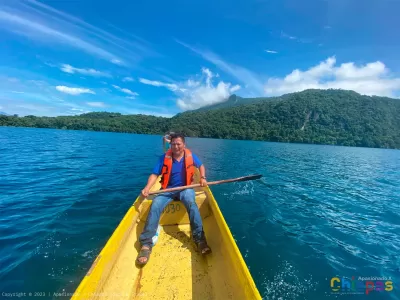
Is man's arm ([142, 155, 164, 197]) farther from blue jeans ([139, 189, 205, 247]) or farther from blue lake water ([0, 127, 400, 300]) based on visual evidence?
blue lake water ([0, 127, 400, 300])

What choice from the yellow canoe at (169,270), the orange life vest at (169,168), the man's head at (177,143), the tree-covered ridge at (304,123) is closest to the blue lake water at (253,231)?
the yellow canoe at (169,270)

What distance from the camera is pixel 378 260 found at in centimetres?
585

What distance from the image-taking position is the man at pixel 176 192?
462cm

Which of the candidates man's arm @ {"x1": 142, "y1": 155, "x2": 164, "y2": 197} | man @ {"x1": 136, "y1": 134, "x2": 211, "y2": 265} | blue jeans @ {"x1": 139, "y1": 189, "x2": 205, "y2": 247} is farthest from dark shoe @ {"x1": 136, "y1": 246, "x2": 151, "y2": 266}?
man's arm @ {"x1": 142, "y1": 155, "x2": 164, "y2": 197}

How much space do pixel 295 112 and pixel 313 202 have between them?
147533 mm

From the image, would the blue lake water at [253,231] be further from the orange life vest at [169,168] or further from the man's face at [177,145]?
the man's face at [177,145]

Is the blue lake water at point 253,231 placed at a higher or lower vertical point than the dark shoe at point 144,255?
lower

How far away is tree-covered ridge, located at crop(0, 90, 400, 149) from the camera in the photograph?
110375 mm

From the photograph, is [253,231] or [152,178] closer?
[152,178]

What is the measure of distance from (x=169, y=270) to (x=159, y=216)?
120cm

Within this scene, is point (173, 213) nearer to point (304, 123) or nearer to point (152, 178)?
point (152, 178)

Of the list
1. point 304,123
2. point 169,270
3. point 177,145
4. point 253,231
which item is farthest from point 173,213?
point 304,123

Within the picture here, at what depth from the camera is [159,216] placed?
16.3ft

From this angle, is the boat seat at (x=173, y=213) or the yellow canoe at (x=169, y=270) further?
Answer: the boat seat at (x=173, y=213)
